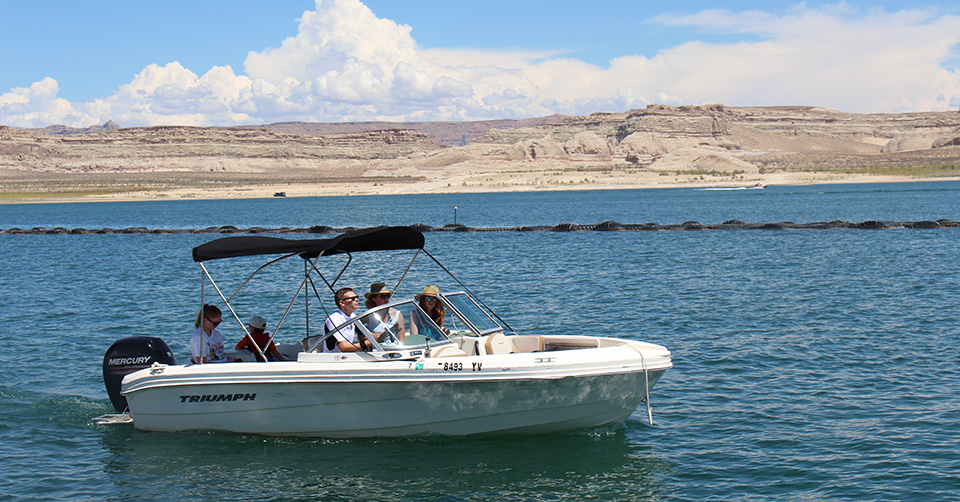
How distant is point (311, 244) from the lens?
37.9 ft

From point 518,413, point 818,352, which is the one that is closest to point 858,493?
point 518,413

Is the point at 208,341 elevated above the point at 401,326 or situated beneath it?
situated beneath

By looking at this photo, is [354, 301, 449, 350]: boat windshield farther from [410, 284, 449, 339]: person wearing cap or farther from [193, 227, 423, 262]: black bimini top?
[193, 227, 423, 262]: black bimini top

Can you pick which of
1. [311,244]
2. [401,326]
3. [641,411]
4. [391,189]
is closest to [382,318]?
[401,326]

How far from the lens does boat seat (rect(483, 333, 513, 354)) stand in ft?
35.7

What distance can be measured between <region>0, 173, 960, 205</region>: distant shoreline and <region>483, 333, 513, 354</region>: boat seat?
4858 inches

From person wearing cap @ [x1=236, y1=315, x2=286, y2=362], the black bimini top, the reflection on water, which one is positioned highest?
the black bimini top

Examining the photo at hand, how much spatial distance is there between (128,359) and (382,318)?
370cm

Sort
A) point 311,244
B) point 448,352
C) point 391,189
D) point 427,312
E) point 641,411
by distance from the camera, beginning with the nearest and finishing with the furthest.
→ point 448,352
point 427,312
point 311,244
point 641,411
point 391,189

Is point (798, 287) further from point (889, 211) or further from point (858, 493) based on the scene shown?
point (889, 211)

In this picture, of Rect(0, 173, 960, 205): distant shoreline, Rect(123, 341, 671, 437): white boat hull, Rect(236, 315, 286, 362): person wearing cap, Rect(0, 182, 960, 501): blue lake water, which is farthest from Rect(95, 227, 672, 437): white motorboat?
Rect(0, 173, 960, 205): distant shoreline

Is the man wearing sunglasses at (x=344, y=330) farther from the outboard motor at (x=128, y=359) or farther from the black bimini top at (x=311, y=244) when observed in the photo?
the outboard motor at (x=128, y=359)

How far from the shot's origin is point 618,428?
1161 cm

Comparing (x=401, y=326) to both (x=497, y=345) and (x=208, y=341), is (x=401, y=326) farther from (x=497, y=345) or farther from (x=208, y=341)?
(x=208, y=341)
